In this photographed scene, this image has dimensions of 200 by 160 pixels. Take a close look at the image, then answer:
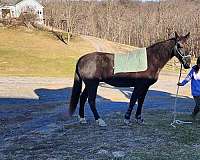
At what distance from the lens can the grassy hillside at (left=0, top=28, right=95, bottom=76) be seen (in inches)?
1271

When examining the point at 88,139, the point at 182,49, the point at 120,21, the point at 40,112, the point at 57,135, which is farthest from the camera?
the point at 120,21

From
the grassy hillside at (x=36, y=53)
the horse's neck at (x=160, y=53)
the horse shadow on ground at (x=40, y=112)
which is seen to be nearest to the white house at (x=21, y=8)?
the grassy hillside at (x=36, y=53)

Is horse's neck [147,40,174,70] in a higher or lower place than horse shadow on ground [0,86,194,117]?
higher

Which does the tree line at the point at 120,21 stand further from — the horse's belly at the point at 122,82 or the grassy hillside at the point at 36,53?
the horse's belly at the point at 122,82

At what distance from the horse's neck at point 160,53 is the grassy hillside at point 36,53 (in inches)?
863

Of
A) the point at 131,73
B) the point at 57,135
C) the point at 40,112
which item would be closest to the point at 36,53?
the point at 40,112

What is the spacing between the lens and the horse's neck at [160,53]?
902 centimetres

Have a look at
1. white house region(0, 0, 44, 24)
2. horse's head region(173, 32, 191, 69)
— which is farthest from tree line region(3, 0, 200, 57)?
horse's head region(173, 32, 191, 69)

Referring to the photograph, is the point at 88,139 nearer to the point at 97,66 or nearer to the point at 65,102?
the point at 97,66

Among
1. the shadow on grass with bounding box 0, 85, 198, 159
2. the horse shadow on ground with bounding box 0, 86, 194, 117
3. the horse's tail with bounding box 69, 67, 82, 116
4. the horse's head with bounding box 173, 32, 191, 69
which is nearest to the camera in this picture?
the shadow on grass with bounding box 0, 85, 198, 159

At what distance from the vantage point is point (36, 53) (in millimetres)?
42312

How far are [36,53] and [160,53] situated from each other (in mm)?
34401

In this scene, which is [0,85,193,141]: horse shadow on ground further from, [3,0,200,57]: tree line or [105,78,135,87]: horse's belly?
[3,0,200,57]: tree line

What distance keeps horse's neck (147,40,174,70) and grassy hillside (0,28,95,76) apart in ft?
71.9
